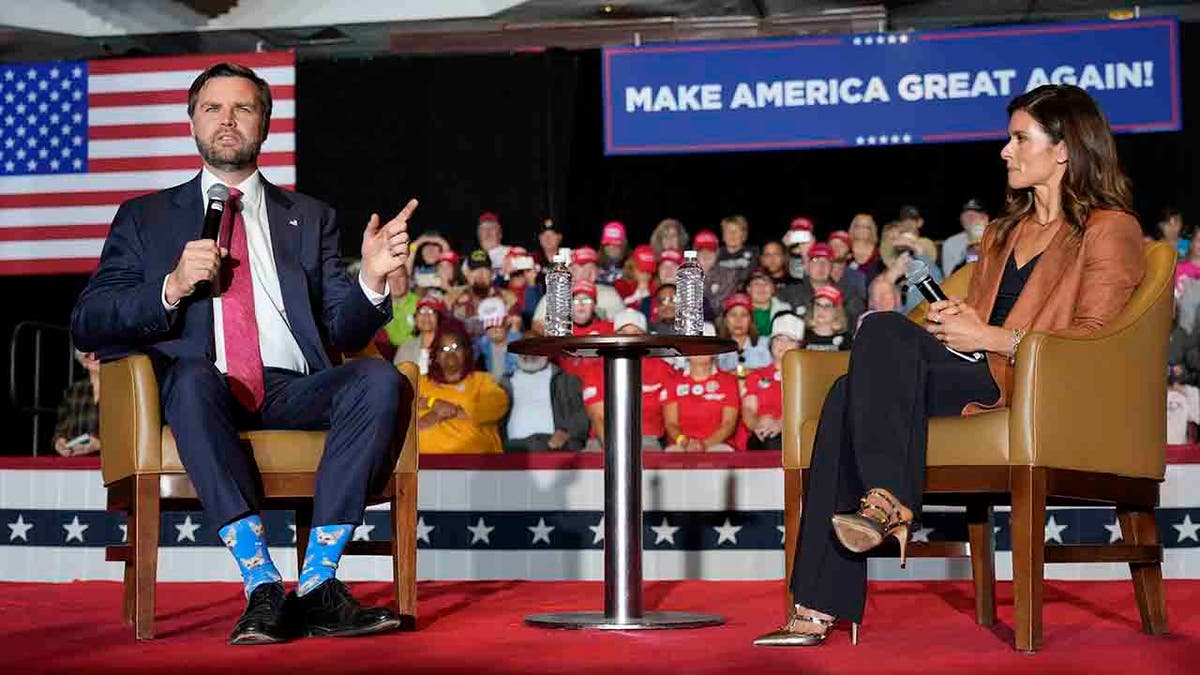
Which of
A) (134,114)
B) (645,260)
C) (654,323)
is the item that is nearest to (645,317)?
(654,323)

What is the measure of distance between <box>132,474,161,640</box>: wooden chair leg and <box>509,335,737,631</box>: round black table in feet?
2.58

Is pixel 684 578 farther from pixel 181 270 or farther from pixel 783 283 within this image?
pixel 783 283

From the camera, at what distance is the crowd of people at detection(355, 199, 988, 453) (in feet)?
21.5

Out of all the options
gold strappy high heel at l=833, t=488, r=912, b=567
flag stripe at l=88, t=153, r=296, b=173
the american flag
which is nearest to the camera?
gold strappy high heel at l=833, t=488, r=912, b=567

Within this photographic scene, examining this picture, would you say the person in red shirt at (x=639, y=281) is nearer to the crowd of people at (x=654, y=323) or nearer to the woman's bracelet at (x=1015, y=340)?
the crowd of people at (x=654, y=323)

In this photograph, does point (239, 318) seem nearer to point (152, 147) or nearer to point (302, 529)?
point (302, 529)

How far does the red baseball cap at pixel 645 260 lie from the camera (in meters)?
8.10

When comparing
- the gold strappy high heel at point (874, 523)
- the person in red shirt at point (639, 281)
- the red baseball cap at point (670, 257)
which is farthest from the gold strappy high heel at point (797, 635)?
the red baseball cap at point (670, 257)

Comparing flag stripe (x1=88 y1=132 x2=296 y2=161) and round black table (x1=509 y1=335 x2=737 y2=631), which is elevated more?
flag stripe (x1=88 y1=132 x2=296 y2=161)

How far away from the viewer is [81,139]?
9.52 meters

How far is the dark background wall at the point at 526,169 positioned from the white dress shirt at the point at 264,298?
6065 millimetres

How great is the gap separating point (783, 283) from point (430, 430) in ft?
7.88

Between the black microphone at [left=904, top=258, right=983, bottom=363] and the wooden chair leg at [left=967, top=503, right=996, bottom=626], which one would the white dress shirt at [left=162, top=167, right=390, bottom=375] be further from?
the wooden chair leg at [left=967, top=503, right=996, bottom=626]

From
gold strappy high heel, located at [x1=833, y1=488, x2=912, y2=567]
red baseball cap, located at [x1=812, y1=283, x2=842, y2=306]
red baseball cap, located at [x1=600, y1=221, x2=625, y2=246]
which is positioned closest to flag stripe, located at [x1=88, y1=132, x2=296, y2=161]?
red baseball cap, located at [x1=600, y1=221, x2=625, y2=246]
